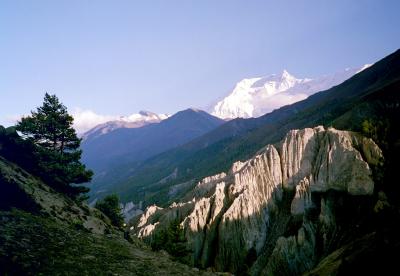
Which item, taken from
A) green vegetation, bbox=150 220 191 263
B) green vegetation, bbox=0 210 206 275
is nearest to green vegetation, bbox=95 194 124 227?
green vegetation, bbox=150 220 191 263

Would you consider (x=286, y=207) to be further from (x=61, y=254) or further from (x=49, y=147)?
(x=61, y=254)

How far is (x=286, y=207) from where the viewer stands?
92812mm

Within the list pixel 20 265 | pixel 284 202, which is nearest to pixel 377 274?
pixel 20 265

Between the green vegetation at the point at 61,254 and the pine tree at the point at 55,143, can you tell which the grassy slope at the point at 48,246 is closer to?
the green vegetation at the point at 61,254

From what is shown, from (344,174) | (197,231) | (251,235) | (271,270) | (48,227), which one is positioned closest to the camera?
(48,227)

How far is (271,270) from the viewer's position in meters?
76.9

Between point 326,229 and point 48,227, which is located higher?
point 48,227

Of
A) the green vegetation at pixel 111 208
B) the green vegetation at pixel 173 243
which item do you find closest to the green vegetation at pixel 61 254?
the green vegetation at pixel 173 243

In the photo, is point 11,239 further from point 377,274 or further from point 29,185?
point 377,274

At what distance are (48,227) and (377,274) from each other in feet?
78.0

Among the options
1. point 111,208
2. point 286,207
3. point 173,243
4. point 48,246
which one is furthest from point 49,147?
point 286,207

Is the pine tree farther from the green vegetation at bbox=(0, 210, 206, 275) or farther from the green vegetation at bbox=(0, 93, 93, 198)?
the green vegetation at bbox=(0, 210, 206, 275)

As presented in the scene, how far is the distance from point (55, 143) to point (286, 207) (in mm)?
53574

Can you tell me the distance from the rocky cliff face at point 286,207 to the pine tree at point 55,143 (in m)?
40.3
